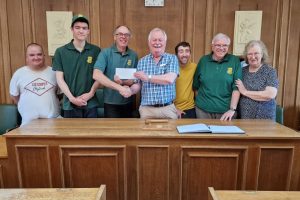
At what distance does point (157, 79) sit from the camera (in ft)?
7.45

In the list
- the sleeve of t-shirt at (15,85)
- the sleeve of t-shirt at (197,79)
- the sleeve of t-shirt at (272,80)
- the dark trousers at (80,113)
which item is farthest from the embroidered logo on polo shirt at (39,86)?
the sleeve of t-shirt at (272,80)

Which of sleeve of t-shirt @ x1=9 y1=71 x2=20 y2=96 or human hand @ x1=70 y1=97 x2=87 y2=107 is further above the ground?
sleeve of t-shirt @ x1=9 y1=71 x2=20 y2=96

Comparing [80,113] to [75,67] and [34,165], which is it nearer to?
[75,67]

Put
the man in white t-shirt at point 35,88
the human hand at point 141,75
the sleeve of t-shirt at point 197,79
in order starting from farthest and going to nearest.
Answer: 1. the sleeve of t-shirt at point 197,79
2. the man in white t-shirt at point 35,88
3. the human hand at point 141,75

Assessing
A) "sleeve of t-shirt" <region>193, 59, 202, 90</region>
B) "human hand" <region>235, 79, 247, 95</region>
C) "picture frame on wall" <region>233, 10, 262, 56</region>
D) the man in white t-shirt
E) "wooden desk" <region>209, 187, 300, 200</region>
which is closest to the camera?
"wooden desk" <region>209, 187, 300, 200</region>

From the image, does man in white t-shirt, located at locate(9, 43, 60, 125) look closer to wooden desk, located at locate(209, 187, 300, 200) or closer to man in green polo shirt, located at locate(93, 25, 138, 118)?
man in green polo shirt, located at locate(93, 25, 138, 118)

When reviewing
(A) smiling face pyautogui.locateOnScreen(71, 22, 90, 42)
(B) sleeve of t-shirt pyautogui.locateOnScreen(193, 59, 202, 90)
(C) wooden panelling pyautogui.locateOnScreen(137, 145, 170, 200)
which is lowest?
(C) wooden panelling pyautogui.locateOnScreen(137, 145, 170, 200)

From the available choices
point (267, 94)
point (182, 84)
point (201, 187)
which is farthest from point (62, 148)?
point (267, 94)

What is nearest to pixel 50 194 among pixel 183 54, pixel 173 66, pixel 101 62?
pixel 101 62

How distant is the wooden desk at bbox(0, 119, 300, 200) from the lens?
1.97 m

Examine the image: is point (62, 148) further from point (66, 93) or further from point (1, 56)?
point (1, 56)

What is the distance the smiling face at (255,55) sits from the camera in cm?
238

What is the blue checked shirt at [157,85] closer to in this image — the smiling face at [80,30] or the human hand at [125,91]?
the human hand at [125,91]

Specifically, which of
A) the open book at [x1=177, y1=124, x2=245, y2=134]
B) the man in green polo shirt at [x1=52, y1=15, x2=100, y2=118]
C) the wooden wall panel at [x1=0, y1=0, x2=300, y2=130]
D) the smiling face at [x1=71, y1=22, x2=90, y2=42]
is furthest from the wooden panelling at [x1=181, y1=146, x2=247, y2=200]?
the wooden wall panel at [x1=0, y1=0, x2=300, y2=130]
